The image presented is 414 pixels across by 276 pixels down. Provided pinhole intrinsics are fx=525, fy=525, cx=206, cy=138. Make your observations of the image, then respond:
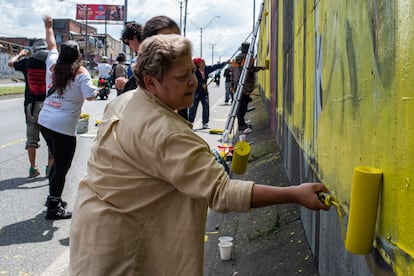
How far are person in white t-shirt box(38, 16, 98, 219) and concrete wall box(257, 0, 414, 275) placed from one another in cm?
232

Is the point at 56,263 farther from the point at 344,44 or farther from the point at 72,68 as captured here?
the point at 344,44

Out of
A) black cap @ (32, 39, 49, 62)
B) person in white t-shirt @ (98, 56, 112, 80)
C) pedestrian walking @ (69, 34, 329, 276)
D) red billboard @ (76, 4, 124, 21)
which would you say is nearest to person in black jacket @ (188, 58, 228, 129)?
black cap @ (32, 39, 49, 62)

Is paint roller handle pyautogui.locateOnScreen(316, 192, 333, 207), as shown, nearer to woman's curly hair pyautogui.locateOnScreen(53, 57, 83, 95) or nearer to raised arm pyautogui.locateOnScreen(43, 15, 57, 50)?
woman's curly hair pyautogui.locateOnScreen(53, 57, 83, 95)

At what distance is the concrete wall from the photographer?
1697mm

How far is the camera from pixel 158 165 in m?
1.95

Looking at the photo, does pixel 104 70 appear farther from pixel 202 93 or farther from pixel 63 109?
pixel 63 109

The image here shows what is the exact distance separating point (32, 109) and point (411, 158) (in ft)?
20.8

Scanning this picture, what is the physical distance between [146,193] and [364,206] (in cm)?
82

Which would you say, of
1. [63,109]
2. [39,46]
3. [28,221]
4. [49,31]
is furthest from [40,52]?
[28,221]

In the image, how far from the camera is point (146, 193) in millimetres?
2055

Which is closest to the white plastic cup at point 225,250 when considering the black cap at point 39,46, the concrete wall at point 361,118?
the concrete wall at point 361,118

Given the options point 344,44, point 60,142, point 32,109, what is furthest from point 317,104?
point 32,109

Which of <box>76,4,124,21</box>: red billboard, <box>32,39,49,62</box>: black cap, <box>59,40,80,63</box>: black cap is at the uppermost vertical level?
<box>76,4,124,21</box>: red billboard

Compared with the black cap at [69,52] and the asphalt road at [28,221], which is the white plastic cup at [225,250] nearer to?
the asphalt road at [28,221]
